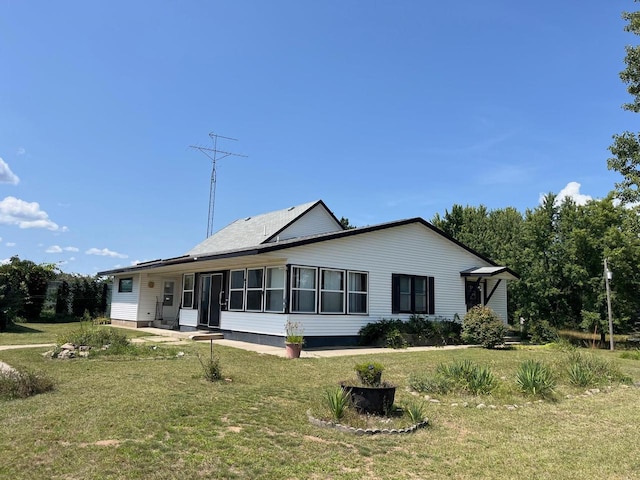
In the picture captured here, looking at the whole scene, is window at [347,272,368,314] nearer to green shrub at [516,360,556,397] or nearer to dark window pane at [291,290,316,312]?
dark window pane at [291,290,316,312]

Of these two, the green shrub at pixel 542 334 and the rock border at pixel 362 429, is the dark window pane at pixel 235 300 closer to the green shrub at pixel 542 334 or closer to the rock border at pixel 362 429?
the rock border at pixel 362 429

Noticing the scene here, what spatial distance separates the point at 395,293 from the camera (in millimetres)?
17453

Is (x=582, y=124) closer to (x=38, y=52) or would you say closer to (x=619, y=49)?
(x=619, y=49)

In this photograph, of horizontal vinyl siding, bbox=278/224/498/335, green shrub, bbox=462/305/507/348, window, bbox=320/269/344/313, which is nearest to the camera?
horizontal vinyl siding, bbox=278/224/498/335

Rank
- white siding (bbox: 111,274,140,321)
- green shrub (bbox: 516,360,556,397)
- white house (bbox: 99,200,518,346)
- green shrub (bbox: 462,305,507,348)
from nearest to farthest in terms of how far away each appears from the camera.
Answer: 1. green shrub (bbox: 516,360,556,397)
2. white house (bbox: 99,200,518,346)
3. green shrub (bbox: 462,305,507,348)
4. white siding (bbox: 111,274,140,321)

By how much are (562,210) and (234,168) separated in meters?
18.5

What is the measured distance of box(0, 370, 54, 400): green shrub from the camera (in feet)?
21.7

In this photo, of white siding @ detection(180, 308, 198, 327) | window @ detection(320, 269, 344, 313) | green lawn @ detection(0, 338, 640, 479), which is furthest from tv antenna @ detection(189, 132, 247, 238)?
green lawn @ detection(0, 338, 640, 479)

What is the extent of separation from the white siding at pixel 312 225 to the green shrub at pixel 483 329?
8501mm

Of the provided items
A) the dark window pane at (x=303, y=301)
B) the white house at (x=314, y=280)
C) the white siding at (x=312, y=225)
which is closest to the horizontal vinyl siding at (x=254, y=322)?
the white house at (x=314, y=280)

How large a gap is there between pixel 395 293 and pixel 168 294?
12379 mm

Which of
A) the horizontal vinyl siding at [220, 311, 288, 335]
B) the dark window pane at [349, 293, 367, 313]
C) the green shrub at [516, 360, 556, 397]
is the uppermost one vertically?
the dark window pane at [349, 293, 367, 313]

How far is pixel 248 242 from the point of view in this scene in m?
20.6

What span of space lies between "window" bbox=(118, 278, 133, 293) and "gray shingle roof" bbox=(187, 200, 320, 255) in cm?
372
